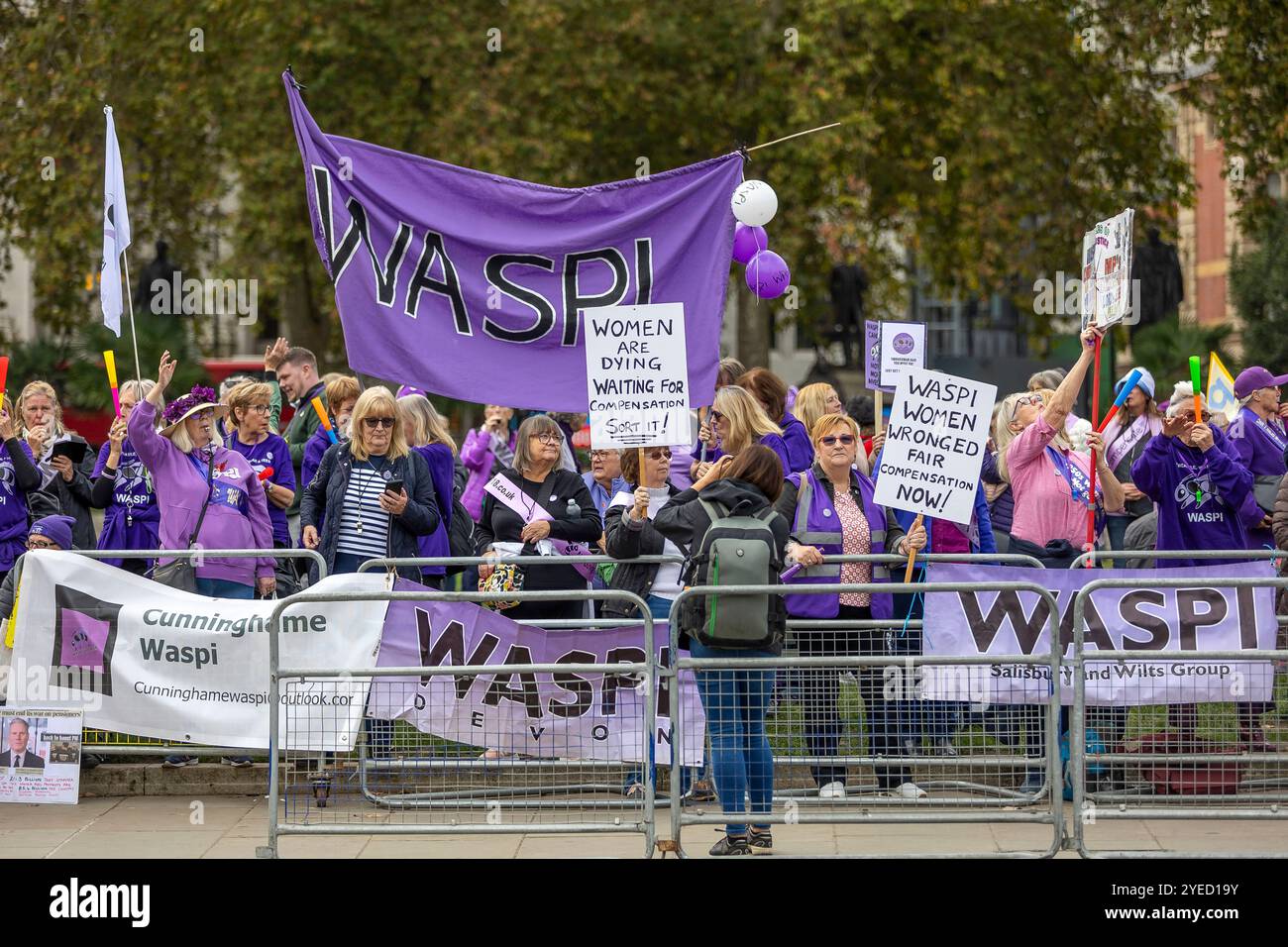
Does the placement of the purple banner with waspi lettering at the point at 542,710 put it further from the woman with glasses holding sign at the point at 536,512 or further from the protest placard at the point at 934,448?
the woman with glasses holding sign at the point at 536,512

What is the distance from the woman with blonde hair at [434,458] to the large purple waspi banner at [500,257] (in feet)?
1.82

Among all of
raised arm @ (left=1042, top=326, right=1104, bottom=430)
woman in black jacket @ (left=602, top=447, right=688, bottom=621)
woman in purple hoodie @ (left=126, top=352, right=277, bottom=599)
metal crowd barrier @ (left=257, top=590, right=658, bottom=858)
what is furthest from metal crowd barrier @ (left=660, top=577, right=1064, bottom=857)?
woman in purple hoodie @ (left=126, top=352, right=277, bottom=599)

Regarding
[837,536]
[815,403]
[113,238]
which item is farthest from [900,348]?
[113,238]

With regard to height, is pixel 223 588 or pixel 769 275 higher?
pixel 769 275

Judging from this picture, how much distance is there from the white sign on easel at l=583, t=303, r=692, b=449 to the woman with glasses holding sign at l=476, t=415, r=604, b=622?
1.17 meters

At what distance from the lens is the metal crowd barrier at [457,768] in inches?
287

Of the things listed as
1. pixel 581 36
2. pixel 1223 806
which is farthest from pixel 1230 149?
pixel 1223 806

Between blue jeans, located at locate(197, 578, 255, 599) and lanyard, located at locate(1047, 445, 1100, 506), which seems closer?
blue jeans, located at locate(197, 578, 255, 599)

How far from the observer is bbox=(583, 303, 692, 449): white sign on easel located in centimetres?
816

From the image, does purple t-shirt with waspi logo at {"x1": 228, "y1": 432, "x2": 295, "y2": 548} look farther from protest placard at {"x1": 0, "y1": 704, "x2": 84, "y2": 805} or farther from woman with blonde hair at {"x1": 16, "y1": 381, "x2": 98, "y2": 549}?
protest placard at {"x1": 0, "y1": 704, "x2": 84, "y2": 805}

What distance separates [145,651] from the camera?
8281 millimetres

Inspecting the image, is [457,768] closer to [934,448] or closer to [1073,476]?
[934,448]

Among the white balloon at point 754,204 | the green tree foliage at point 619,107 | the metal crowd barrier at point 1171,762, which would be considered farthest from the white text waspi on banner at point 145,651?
the green tree foliage at point 619,107

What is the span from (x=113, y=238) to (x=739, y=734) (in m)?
4.87
